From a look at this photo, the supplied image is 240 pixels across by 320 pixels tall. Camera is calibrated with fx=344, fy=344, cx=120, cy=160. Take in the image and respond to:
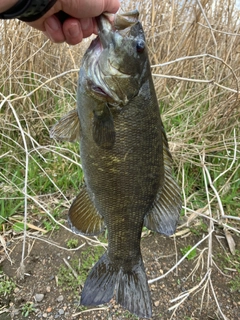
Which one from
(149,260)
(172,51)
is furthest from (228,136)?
(149,260)

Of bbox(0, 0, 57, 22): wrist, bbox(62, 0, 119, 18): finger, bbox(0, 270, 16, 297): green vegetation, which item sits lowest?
bbox(0, 270, 16, 297): green vegetation

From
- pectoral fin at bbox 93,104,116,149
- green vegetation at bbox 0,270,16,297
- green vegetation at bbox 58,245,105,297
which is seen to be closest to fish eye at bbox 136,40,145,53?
pectoral fin at bbox 93,104,116,149

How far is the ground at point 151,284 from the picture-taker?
207 centimetres

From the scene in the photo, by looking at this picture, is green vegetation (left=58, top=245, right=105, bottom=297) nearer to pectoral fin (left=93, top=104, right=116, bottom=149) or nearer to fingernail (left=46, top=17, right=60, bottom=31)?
pectoral fin (left=93, top=104, right=116, bottom=149)

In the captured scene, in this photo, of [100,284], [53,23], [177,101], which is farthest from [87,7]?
[177,101]

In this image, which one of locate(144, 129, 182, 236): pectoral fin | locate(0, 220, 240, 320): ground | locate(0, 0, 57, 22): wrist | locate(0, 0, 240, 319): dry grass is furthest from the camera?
locate(0, 0, 240, 319): dry grass

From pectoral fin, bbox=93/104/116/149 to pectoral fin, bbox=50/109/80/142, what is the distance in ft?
0.35

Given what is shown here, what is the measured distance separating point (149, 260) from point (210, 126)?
1.39 metres

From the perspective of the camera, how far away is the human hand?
1.31 metres

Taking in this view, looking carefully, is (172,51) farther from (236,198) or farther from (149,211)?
(149,211)

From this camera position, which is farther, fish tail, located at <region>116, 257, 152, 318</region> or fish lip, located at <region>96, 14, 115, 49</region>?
fish tail, located at <region>116, 257, 152, 318</region>

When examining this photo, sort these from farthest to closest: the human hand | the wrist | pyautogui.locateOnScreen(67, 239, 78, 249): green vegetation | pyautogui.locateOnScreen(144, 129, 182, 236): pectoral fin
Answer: pyautogui.locateOnScreen(67, 239, 78, 249): green vegetation < pyautogui.locateOnScreen(144, 129, 182, 236): pectoral fin < the human hand < the wrist

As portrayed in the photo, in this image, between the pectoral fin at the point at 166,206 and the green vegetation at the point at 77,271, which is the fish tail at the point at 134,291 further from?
the green vegetation at the point at 77,271

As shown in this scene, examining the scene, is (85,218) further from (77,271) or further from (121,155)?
(77,271)
